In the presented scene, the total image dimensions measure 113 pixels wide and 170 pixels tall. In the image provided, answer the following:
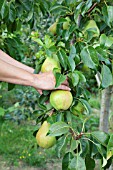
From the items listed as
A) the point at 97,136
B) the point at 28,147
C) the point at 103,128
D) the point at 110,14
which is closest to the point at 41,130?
the point at 97,136

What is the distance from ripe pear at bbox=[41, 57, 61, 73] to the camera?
1146 mm

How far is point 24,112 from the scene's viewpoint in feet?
11.9

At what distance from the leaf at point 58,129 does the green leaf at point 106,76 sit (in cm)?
19

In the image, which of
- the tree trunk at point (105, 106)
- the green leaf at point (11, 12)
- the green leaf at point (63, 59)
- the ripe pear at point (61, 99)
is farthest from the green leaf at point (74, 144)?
the tree trunk at point (105, 106)

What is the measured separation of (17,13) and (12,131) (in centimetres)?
211

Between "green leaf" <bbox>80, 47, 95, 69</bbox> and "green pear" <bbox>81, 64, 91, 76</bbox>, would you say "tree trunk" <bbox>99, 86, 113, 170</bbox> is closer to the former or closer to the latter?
"green pear" <bbox>81, 64, 91, 76</bbox>

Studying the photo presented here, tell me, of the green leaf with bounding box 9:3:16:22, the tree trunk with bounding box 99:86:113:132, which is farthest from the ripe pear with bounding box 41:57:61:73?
the tree trunk with bounding box 99:86:113:132

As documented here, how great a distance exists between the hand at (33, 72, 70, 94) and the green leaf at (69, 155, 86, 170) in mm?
254

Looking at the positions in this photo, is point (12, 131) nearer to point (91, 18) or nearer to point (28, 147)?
point (28, 147)

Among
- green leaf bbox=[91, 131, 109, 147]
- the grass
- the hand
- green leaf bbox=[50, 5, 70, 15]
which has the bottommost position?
the grass

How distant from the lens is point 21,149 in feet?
10.1

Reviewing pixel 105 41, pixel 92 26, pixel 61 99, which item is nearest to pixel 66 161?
pixel 61 99

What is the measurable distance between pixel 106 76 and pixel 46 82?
205 mm

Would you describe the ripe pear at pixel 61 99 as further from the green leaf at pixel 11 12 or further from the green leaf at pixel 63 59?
the green leaf at pixel 11 12
